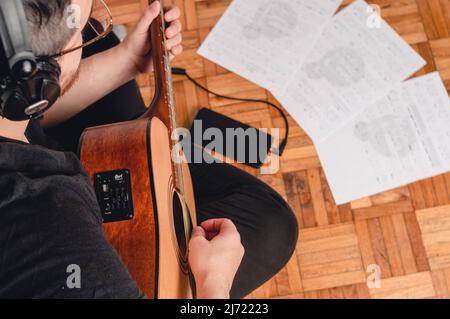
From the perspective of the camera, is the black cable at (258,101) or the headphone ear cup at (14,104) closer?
the headphone ear cup at (14,104)

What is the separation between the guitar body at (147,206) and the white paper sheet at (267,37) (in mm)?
491

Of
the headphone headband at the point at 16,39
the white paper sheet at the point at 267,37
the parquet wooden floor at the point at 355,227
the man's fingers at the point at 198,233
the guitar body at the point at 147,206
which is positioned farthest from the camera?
the white paper sheet at the point at 267,37

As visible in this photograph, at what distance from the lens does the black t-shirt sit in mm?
500

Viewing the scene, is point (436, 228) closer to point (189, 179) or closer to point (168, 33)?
point (189, 179)

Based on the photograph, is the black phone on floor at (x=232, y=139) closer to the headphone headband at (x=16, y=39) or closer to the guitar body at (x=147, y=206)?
the guitar body at (x=147, y=206)

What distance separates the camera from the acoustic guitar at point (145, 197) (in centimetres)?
68

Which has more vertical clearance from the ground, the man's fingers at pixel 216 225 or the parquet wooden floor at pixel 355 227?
the man's fingers at pixel 216 225

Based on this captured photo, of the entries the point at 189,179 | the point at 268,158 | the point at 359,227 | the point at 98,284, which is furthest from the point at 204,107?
the point at 98,284

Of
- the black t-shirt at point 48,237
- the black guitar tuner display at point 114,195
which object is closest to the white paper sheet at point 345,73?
the black guitar tuner display at point 114,195

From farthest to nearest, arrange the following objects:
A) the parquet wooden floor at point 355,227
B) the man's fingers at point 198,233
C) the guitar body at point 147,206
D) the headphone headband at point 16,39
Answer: the parquet wooden floor at point 355,227, the man's fingers at point 198,233, the guitar body at point 147,206, the headphone headband at point 16,39

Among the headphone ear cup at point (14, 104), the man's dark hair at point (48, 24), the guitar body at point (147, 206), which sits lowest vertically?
the guitar body at point (147, 206)

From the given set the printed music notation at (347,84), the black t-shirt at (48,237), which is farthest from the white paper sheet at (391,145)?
the black t-shirt at (48,237)

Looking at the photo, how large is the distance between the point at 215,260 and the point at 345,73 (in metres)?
0.71
